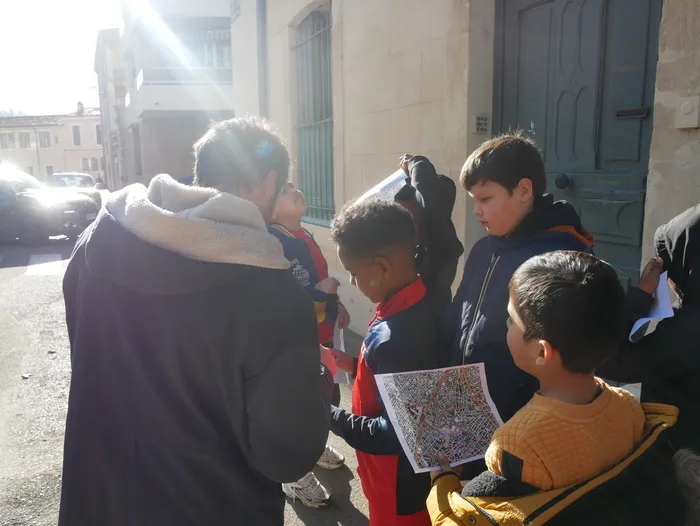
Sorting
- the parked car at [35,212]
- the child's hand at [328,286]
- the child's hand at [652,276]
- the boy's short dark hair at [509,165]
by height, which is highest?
the boy's short dark hair at [509,165]

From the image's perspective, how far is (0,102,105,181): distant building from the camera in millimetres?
54375

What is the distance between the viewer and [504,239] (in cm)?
174

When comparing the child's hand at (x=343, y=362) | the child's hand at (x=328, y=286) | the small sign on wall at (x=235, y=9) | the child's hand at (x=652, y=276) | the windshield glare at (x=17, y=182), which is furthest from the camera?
the windshield glare at (x=17, y=182)

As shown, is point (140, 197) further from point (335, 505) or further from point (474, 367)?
point (335, 505)

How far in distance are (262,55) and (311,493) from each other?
20.8 ft

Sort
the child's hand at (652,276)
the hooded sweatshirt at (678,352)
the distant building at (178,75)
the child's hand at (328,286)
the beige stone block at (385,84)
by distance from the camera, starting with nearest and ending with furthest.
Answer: the hooded sweatshirt at (678,352) → the child's hand at (652,276) → the child's hand at (328,286) → the beige stone block at (385,84) → the distant building at (178,75)

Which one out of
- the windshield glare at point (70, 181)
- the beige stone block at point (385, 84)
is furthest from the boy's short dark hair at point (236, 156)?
the windshield glare at point (70, 181)

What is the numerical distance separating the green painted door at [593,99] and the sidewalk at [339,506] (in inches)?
73.1

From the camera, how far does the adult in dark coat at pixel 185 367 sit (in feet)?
3.83

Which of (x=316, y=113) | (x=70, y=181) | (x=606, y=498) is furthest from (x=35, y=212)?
(x=70, y=181)

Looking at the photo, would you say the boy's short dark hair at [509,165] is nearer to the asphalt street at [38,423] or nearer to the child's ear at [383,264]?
the child's ear at [383,264]

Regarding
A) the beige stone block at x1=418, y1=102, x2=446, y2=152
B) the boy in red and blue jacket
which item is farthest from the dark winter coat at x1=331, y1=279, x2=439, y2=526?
the beige stone block at x1=418, y1=102, x2=446, y2=152

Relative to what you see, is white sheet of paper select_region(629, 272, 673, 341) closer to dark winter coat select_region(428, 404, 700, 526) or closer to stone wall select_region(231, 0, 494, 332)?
dark winter coat select_region(428, 404, 700, 526)

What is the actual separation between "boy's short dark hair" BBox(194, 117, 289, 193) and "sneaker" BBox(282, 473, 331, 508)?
74.6 inches
